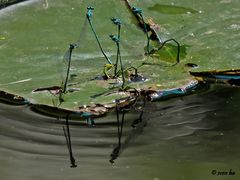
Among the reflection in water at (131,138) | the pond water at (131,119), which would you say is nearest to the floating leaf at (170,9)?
the pond water at (131,119)

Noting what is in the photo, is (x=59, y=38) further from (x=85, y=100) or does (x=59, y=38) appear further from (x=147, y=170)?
(x=147, y=170)

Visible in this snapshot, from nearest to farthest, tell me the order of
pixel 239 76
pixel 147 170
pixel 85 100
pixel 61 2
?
pixel 147 170, pixel 85 100, pixel 239 76, pixel 61 2

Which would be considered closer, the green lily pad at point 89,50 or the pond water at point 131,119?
the pond water at point 131,119

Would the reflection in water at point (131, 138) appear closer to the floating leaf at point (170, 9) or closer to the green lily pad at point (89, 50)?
the green lily pad at point (89, 50)

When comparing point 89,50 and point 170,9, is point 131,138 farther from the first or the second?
point 170,9

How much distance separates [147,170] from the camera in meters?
2.00

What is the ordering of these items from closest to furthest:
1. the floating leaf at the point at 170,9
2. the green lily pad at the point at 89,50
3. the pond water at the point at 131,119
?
the pond water at the point at 131,119 < the green lily pad at the point at 89,50 < the floating leaf at the point at 170,9

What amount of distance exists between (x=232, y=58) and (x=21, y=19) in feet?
3.49

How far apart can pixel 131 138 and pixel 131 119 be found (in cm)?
13

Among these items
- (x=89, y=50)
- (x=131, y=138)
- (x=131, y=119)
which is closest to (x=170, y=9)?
(x=89, y=50)

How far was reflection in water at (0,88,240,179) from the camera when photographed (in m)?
2.06

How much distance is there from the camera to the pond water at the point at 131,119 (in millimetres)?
2039

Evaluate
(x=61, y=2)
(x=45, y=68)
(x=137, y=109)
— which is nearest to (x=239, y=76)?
(x=137, y=109)

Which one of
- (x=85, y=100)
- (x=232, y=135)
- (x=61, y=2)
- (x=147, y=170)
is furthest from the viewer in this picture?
(x=61, y=2)
